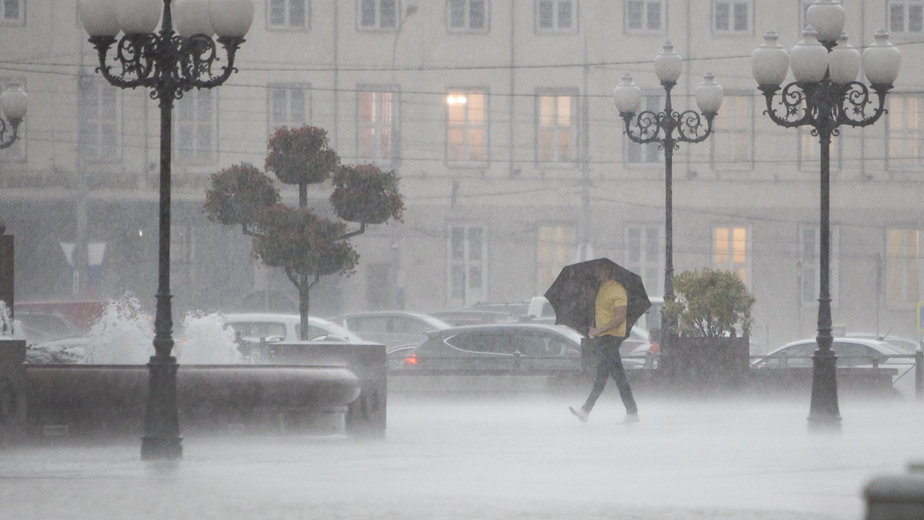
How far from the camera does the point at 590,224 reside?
5350 centimetres

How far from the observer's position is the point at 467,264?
177 ft

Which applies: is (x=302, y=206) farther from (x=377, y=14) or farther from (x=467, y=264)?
(x=377, y=14)

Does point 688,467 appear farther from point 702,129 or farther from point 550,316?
point 702,129

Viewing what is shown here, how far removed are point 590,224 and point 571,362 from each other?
27390mm

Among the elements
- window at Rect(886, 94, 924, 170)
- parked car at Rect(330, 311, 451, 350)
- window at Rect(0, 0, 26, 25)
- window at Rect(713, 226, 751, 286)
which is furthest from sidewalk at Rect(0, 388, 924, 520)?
window at Rect(0, 0, 26, 25)

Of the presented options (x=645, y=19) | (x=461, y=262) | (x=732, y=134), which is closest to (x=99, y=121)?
(x=461, y=262)

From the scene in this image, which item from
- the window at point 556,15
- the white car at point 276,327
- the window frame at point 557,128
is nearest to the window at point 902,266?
the window frame at point 557,128

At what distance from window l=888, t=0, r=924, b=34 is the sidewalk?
120ft

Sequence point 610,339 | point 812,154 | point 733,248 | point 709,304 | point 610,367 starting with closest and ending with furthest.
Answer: point 610,339 < point 610,367 < point 709,304 < point 733,248 < point 812,154

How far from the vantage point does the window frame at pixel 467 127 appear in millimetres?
54031

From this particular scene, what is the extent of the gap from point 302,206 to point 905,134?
1373 inches

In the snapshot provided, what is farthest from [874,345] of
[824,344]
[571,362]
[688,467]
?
[688,467]

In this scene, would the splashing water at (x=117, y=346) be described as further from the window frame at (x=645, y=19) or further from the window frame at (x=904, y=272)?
the window frame at (x=904, y=272)

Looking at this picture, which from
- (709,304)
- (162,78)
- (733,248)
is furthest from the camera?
(733,248)
